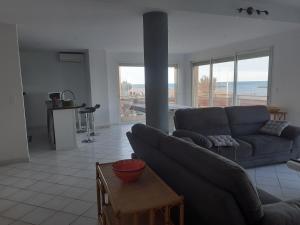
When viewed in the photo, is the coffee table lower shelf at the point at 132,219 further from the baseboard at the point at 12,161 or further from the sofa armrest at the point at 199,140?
the baseboard at the point at 12,161

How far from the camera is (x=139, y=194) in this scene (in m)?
1.47

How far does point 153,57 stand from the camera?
136 inches

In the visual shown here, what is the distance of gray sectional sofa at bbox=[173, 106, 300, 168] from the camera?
337 cm

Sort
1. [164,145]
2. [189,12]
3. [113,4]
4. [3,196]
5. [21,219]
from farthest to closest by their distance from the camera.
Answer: [189,12]
[113,4]
[3,196]
[21,219]
[164,145]

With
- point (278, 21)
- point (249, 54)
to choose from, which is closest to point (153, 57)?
point (278, 21)

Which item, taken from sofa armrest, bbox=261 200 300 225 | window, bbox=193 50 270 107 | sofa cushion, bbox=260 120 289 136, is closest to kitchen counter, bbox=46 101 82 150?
sofa cushion, bbox=260 120 289 136

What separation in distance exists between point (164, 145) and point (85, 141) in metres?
4.00

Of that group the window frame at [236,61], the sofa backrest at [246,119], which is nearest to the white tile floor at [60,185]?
the sofa backrest at [246,119]

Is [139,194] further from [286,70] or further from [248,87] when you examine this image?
[248,87]

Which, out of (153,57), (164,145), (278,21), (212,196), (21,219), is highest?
(278,21)

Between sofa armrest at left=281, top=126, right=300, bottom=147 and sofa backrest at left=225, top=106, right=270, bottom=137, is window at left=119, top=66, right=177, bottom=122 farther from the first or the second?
sofa armrest at left=281, top=126, right=300, bottom=147

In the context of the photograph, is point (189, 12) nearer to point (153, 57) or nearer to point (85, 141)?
point (153, 57)

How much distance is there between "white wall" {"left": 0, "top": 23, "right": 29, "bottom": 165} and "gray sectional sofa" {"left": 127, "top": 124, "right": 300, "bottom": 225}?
317cm

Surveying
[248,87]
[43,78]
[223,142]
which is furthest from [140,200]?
[43,78]
